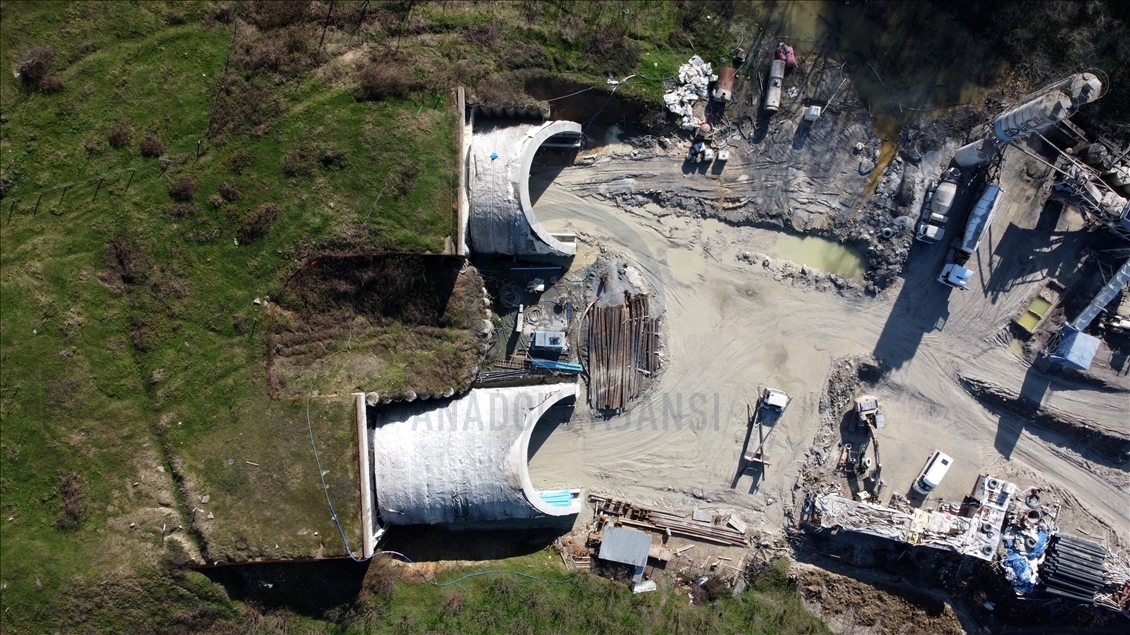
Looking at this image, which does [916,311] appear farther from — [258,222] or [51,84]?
[51,84]

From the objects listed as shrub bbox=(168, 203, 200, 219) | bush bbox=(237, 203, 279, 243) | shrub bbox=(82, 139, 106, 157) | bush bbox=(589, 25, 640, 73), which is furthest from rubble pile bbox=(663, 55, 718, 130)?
shrub bbox=(82, 139, 106, 157)

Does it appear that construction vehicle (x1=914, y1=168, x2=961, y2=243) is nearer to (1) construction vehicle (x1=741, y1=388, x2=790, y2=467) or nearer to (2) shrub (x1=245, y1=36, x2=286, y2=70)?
(1) construction vehicle (x1=741, y1=388, x2=790, y2=467)

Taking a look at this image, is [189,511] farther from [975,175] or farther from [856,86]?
[975,175]

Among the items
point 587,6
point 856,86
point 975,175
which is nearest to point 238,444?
point 587,6

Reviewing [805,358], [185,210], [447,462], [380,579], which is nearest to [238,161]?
[185,210]

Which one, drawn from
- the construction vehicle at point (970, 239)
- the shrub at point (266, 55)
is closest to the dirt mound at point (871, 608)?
the construction vehicle at point (970, 239)
